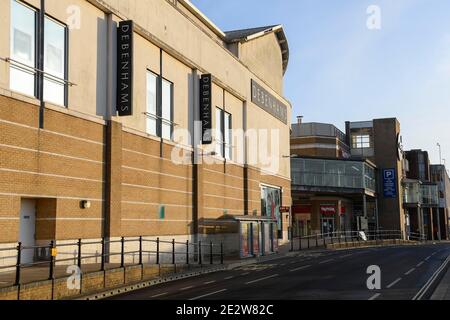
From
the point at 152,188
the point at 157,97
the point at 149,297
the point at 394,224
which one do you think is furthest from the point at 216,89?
the point at 394,224

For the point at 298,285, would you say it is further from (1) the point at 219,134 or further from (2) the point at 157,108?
(1) the point at 219,134

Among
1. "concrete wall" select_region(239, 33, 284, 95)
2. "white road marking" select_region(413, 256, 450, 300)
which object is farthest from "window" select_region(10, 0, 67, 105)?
"concrete wall" select_region(239, 33, 284, 95)

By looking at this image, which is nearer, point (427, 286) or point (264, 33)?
point (427, 286)

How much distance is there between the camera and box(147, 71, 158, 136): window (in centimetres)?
Answer: 2795

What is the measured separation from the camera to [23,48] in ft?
64.7

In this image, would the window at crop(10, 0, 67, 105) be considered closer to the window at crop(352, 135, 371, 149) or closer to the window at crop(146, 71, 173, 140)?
the window at crop(146, 71, 173, 140)

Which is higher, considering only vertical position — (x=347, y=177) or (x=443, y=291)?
(x=347, y=177)

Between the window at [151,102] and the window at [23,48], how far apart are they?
8.27m

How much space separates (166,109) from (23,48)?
11.1 m

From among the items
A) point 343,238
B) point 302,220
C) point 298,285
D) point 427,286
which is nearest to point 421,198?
point 302,220

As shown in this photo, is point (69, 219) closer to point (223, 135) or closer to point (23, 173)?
point (23, 173)

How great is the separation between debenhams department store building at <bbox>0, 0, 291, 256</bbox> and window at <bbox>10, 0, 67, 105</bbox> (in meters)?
0.04

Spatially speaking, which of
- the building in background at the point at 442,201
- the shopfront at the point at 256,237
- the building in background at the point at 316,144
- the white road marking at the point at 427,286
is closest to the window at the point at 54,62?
the white road marking at the point at 427,286

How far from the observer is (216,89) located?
36.8 meters
